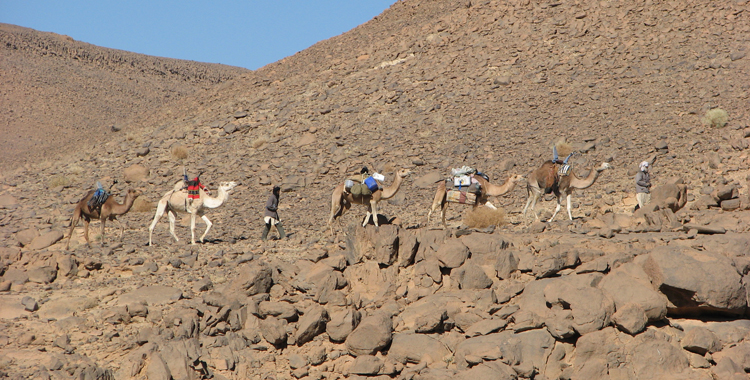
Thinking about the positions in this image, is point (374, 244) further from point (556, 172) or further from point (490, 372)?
point (556, 172)

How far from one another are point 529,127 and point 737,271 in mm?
16352

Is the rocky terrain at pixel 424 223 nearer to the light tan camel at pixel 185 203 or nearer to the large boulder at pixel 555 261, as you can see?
the large boulder at pixel 555 261

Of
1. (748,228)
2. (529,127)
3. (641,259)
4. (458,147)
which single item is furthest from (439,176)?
(641,259)

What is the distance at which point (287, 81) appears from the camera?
32.5 meters

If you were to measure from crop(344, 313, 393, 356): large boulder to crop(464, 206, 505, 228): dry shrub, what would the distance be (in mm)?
6918

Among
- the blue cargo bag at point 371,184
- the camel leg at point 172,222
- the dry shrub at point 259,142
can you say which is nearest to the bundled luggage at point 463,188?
the blue cargo bag at point 371,184

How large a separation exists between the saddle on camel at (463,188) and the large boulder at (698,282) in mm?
6445

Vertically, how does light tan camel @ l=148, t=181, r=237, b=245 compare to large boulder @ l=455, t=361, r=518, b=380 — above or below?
above

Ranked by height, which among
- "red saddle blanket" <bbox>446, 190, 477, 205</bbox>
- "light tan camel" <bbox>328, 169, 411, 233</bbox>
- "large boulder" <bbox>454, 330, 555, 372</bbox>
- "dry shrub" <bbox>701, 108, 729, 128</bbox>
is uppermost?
"light tan camel" <bbox>328, 169, 411, 233</bbox>

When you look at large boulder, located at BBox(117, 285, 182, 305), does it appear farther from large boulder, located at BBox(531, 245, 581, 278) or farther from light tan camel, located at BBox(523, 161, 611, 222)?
light tan camel, located at BBox(523, 161, 611, 222)

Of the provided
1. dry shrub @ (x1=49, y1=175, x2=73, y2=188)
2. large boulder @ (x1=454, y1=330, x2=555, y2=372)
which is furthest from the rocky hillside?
large boulder @ (x1=454, y1=330, x2=555, y2=372)

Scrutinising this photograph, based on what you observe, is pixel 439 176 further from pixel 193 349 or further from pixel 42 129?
pixel 42 129

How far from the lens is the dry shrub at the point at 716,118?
2144 centimetres

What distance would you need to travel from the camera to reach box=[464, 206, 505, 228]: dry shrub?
1549 cm
